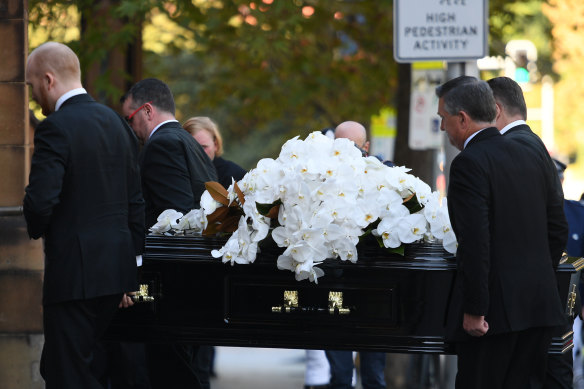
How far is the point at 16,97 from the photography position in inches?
307

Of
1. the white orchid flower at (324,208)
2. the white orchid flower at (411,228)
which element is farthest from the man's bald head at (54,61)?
the white orchid flower at (411,228)

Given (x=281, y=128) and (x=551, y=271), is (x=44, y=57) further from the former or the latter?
(x=281, y=128)

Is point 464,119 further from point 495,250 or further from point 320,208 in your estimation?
point 320,208

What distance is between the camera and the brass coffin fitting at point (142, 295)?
5648mm

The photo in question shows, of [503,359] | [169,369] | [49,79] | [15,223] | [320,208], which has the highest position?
[49,79]

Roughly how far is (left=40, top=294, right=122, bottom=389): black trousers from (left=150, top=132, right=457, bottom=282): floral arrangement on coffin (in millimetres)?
729

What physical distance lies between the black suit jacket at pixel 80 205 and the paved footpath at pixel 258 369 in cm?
508

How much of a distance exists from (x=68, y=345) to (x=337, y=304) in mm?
1342

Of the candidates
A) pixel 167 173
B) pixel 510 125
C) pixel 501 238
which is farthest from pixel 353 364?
pixel 501 238

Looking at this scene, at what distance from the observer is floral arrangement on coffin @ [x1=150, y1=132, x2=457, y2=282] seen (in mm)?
5320

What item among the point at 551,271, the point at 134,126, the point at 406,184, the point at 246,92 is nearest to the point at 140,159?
the point at 134,126

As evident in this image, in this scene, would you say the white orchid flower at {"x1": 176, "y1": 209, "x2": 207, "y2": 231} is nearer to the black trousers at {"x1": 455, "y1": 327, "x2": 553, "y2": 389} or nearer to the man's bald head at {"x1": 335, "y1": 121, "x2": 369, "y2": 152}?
the black trousers at {"x1": 455, "y1": 327, "x2": 553, "y2": 389}

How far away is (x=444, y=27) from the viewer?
24.2ft

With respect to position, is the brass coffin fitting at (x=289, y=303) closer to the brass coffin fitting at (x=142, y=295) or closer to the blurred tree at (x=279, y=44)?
the brass coffin fitting at (x=142, y=295)
